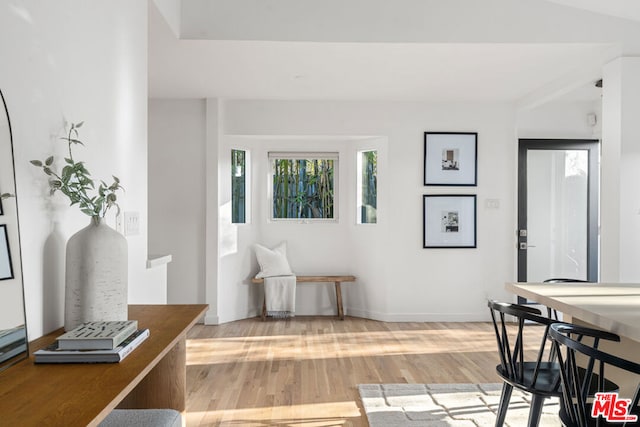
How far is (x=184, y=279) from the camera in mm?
6000

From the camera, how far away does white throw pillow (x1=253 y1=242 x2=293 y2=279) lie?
20.9ft

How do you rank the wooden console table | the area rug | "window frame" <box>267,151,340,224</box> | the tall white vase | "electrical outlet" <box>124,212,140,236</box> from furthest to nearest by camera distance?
"window frame" <box>267,151,340,224</box> → the area rug → "electrical outlet" <box>124,212,140,236</box> → the tall white vase → the wooden console table

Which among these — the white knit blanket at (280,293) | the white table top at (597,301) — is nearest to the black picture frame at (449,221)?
the white knit blanket at (280,293)

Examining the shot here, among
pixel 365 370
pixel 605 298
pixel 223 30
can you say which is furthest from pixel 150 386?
pixel 223 30

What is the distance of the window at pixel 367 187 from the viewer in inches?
253

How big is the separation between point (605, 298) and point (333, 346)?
2909 mm

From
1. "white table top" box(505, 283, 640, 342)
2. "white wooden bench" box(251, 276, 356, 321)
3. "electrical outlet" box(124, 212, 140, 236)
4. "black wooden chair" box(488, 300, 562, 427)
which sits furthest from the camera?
"white wooden bench" box(251, 276, 356, 321)

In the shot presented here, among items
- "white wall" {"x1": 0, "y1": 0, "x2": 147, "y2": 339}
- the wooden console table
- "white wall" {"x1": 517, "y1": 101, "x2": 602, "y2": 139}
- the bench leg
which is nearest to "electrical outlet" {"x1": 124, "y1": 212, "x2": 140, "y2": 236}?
"white wall" {"x1": 0, "y1": 0, "x2": 147, "y2": 339}

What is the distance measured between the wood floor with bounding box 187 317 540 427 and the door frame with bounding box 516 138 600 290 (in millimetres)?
1035

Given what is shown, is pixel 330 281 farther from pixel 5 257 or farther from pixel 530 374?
pixel 5 257

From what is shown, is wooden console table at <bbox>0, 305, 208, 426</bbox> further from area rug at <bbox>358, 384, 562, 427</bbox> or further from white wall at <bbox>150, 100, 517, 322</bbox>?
white wall at <bbox>150, 100, 517, 322</bbox>

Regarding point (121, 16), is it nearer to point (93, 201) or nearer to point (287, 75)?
point (93, 201)

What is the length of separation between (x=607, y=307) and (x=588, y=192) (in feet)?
14.4

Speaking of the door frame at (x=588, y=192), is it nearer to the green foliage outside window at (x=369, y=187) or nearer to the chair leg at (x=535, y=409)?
the green foliage outside window at (x=369, y=187)
